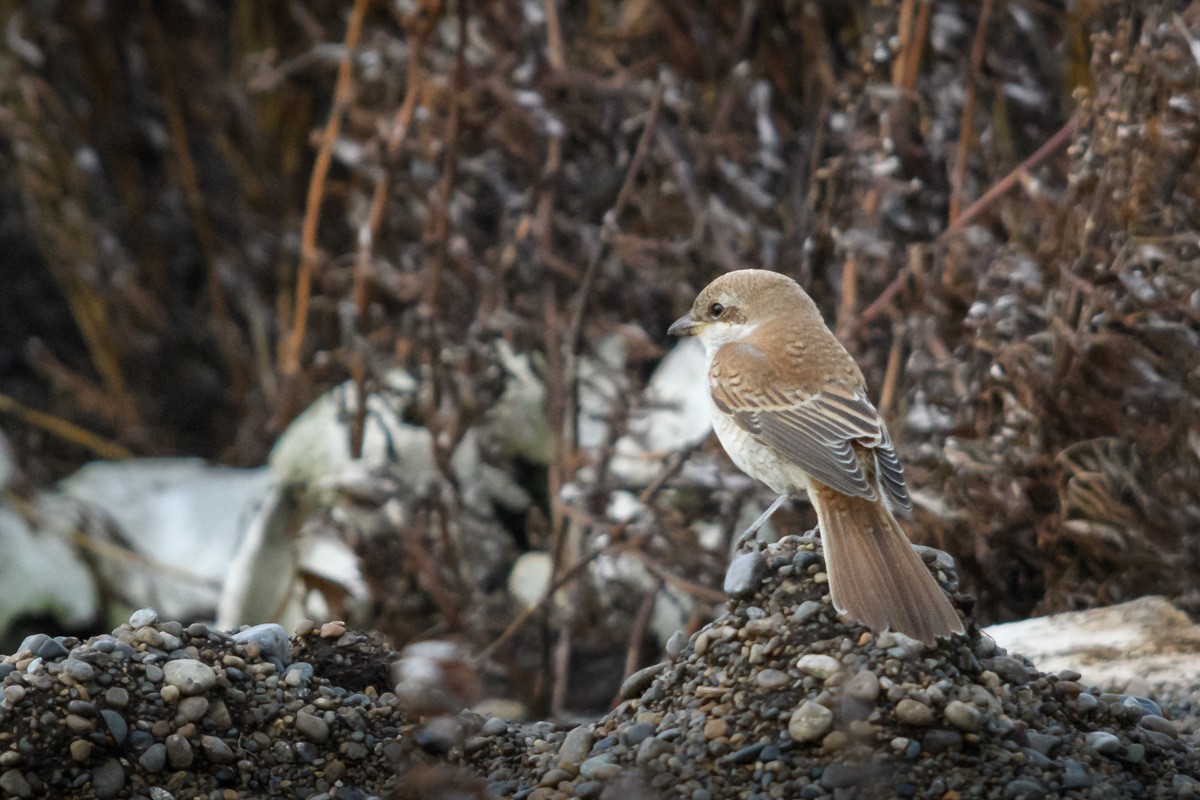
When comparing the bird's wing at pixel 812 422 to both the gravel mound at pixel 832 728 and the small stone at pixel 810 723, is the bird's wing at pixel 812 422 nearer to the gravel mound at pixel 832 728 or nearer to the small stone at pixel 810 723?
the gravel mound at pixel 832 728

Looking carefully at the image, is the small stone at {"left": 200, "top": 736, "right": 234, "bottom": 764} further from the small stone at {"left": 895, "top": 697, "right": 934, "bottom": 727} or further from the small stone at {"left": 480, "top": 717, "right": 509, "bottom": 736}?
the small stone at {"left": 895, "top": 697, "right": 934, "bottom": 727}

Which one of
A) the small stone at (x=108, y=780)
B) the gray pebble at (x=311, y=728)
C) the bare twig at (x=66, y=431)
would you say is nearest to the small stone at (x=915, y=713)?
the gray pebble at (x=311, y=728)

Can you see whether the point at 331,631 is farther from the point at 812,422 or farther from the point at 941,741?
the point at 941,741

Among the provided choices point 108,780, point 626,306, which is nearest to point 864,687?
point 108,780

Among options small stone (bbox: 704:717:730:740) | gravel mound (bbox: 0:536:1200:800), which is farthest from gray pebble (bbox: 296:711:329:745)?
small stone (bbox: 704:717:730:740)

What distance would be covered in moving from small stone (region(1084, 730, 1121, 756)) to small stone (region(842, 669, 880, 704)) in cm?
40

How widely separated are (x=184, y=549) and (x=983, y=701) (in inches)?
177

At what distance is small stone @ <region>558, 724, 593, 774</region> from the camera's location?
8.54 ft

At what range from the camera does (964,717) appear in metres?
2.46

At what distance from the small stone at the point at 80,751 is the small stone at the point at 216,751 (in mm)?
195

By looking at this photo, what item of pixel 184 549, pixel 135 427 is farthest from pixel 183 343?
pixel 184 549

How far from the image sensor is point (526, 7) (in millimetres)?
4828

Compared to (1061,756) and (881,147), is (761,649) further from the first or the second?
(881,147)

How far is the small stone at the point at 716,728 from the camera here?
99.6 inches
